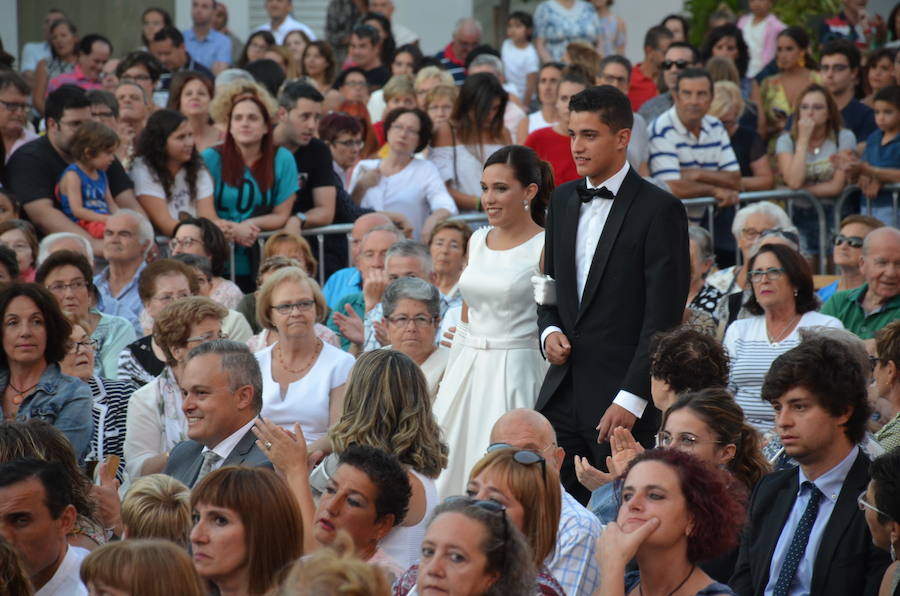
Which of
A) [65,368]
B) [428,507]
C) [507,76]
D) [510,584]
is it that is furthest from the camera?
[507,76]

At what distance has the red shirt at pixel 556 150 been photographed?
32.8 feet

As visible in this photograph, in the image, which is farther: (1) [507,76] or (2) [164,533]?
(1) [507,76]

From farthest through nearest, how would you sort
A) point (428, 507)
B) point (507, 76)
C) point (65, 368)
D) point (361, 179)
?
1. point (507, 76)
2. point (361, 179)
3. point (65, 368)
4. point (428, 507)

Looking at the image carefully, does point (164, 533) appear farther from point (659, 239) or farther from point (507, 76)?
point (507, 76)

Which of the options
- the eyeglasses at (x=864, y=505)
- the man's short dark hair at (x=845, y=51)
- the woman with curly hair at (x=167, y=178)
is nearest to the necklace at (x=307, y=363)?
the woman with curly hair at (x=167, y=178)

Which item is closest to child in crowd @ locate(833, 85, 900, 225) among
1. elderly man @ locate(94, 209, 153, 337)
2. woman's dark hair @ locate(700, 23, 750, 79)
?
woman's dark hair @ locate(700, 23, 750, 79)

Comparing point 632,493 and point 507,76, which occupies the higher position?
point 507,76

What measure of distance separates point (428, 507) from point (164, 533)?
3.25 ft

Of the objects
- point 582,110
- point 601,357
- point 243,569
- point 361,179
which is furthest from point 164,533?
point 361,179

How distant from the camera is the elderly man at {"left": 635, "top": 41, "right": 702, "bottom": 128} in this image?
11.7 meters

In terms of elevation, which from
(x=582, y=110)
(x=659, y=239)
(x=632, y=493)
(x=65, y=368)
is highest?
(x=582, y=110)

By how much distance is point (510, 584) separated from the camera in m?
3.91

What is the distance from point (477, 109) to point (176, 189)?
7.87ft

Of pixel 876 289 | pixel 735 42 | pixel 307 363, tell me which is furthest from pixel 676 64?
pixel 307 363
